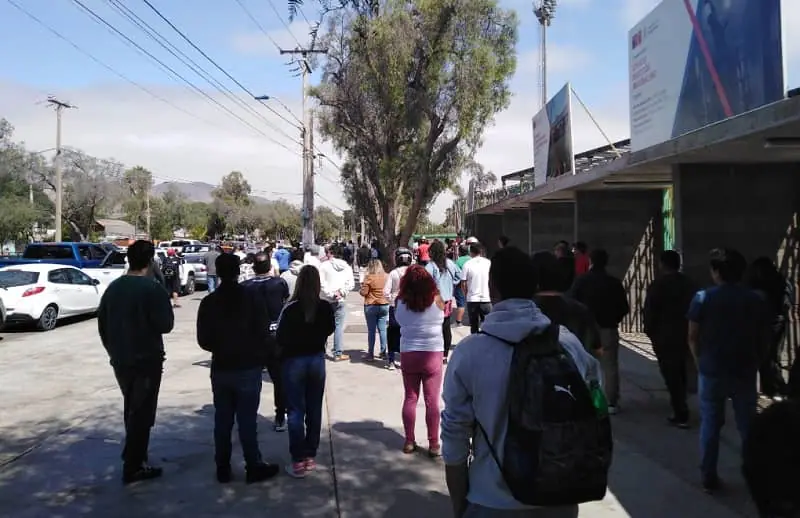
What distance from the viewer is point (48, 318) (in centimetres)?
1408

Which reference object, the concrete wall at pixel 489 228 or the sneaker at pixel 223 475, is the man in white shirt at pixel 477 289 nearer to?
the sneaker at pixel 223 475

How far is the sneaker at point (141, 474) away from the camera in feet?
16.7

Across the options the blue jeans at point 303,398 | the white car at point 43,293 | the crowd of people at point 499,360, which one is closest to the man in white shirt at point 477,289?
the crowd of people at point 499,360

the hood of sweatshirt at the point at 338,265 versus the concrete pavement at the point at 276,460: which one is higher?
the hood of sweatshirt at the point at 338,265

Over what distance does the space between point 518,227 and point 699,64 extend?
1524cm

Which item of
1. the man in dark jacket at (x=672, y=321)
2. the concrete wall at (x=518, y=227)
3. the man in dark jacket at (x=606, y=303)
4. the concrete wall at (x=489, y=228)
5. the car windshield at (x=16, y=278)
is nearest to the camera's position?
the man in dark jacket at (x=672, y=321)

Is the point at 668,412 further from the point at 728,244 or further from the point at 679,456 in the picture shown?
the point at 728,244

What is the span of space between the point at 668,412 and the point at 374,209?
2299 centimetres

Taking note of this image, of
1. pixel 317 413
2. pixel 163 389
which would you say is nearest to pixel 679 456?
pixel 317 413

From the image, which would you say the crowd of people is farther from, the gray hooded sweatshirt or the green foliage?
the green foliage

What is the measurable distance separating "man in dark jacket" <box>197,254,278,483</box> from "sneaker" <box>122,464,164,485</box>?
525 mm

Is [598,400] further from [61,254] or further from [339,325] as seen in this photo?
[61,254]

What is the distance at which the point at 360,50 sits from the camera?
2384cm

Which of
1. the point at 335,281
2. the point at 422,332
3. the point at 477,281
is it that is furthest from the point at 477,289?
the point at 422,332
